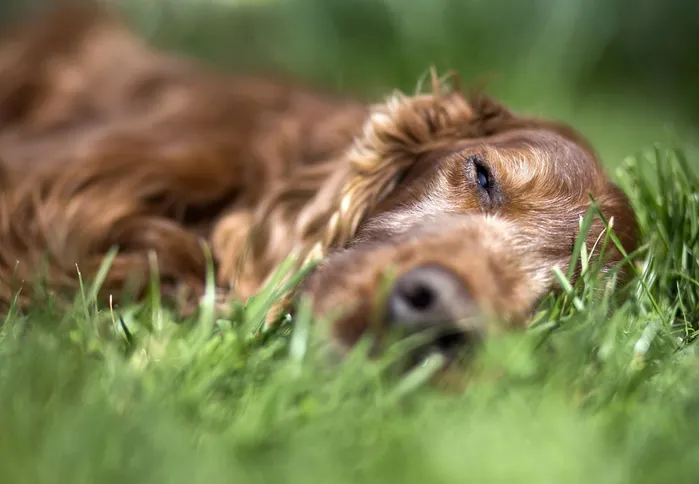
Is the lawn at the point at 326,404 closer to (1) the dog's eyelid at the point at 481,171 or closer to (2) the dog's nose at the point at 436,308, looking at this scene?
(2) the dog's nose at the point at 436,308

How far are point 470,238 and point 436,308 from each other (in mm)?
332

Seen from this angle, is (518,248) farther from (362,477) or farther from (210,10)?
(210,10)

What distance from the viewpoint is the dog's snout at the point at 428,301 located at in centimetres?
140

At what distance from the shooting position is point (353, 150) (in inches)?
92.9

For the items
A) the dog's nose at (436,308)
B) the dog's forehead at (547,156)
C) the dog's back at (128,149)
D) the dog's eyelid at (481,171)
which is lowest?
the dog's back at (128,149)

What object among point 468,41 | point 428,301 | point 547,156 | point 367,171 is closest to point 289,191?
point 367,171

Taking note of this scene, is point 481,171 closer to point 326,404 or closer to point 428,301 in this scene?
point 428,301

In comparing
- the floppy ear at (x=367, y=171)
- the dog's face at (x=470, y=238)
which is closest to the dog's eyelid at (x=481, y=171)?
the dog's face at (x=470, y=238)

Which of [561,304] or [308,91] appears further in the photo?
[308,91]

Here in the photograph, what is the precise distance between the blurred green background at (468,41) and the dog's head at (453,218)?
7.90ft

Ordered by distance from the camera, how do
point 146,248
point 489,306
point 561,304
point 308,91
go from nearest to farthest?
1. point 489,306
2. point 561,304
3. point 146,248
4. point 308,91

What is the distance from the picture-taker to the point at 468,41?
5023 mm

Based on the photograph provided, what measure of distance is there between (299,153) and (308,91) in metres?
0.59

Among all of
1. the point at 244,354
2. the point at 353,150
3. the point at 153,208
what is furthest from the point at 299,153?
the point at 244,354
